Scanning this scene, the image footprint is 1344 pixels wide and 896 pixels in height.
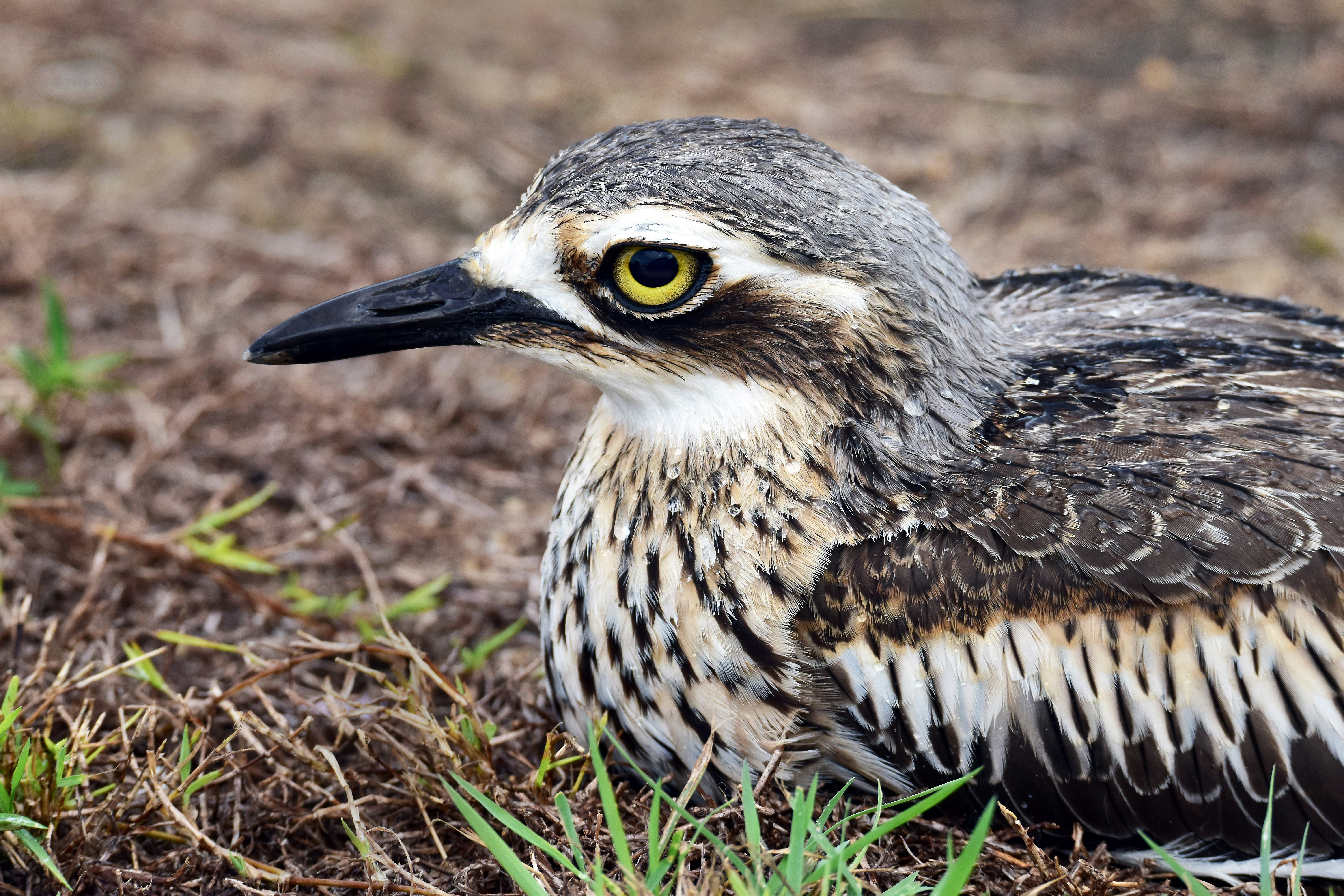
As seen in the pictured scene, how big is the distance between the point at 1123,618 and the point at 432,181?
178 inches

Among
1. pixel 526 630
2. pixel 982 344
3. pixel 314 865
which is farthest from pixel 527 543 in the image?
pixel 982 344

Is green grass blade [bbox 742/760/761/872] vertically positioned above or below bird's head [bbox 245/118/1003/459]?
below

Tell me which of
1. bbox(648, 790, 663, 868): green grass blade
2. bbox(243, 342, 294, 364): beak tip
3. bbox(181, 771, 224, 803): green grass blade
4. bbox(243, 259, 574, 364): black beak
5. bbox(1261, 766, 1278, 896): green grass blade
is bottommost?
bbox(181, 771, 224, 803): green grass blade

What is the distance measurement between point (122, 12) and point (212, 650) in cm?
529

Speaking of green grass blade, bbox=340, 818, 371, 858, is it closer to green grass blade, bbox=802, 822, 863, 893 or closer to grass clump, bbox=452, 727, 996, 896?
grass clump, bbox=452, 727, 996, 896

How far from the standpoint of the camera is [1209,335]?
295 cm

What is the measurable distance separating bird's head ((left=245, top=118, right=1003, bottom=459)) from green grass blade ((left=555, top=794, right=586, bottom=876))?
83 centimetres

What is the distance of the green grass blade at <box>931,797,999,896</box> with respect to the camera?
2.06 m

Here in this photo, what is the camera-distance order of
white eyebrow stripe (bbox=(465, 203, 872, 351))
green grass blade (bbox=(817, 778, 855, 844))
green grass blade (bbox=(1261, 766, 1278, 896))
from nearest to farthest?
green grass blade (bbox=(1261, 766, 1278, 896))
green grass blade (bbox=(817, 778, 855, 844))
white eyebrow stripe (bbox=(465, 203, 872, 351))

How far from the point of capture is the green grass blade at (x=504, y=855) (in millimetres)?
2221

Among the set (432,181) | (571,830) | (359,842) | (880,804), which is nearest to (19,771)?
(359,842)

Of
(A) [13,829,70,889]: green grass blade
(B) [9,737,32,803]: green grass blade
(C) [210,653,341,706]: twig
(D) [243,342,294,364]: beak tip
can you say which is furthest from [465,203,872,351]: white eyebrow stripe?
(A) [13,829,70,889]: green grass blade

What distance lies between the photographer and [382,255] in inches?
217

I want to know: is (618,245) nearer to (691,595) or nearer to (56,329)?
(691,595)
